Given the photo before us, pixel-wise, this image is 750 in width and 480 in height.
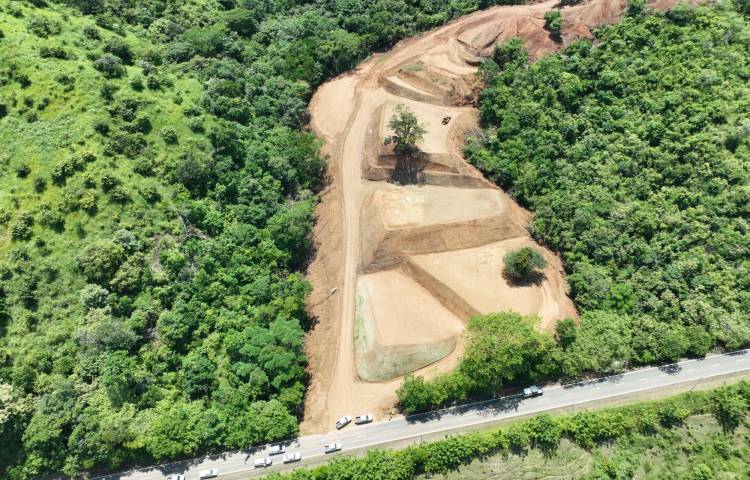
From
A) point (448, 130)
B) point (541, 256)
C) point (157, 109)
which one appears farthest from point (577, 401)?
point (157, 109)

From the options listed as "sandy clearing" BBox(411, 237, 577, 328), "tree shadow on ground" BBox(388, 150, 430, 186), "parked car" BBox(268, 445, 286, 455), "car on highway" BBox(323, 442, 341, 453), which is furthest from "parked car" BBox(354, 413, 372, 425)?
"tree shadow on ground" BBox(388, 150, 430, 186)

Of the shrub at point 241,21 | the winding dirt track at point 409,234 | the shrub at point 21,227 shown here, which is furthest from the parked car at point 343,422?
the shrub at point 241,21

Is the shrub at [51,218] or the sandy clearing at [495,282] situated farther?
the sandy clearing at [495,282]

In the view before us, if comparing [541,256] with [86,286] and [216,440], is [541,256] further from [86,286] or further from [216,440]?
[86,286]

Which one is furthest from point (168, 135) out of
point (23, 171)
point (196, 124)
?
point (23, 171)

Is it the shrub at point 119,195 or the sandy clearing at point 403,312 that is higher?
the shrub at point 119,195

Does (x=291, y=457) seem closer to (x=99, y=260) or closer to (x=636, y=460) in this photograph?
(x=99, y=260)

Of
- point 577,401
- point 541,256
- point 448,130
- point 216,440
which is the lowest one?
point 577,401

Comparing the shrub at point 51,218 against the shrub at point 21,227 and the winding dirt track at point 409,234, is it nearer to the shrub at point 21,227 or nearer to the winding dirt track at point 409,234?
the shrub at point 21,227
